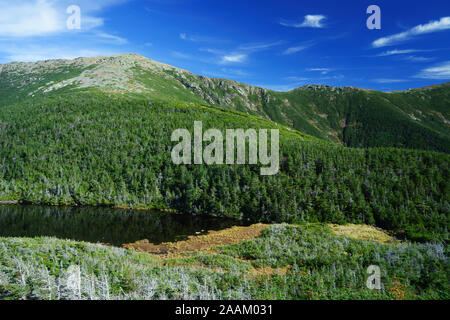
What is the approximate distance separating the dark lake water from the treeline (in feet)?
25.5

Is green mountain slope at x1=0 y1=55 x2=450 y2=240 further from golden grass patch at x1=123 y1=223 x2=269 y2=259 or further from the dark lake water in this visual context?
golden grass patch at x1=123 y1=223 x2=269 y2=259

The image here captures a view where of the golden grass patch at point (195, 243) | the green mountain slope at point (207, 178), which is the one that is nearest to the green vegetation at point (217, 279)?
the golden grass patch at point (195, 243)

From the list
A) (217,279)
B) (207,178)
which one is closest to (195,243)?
(217,279)

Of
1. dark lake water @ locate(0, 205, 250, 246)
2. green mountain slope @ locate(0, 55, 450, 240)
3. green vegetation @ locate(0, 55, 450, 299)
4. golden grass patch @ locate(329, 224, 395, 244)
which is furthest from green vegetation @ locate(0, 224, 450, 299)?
green mountain slope @ locate(0, 55, 450, 240)

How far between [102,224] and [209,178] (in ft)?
128

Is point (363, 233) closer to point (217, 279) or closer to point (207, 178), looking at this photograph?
point (217, 279)

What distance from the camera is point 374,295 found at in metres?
15.4

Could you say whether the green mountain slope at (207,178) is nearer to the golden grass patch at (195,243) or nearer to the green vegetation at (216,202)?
the green vegetation at (216,202)

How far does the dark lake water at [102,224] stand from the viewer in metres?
49.7

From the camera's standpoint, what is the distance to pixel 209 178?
8725 cm

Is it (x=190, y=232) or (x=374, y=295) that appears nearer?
(x=374, y=295)
